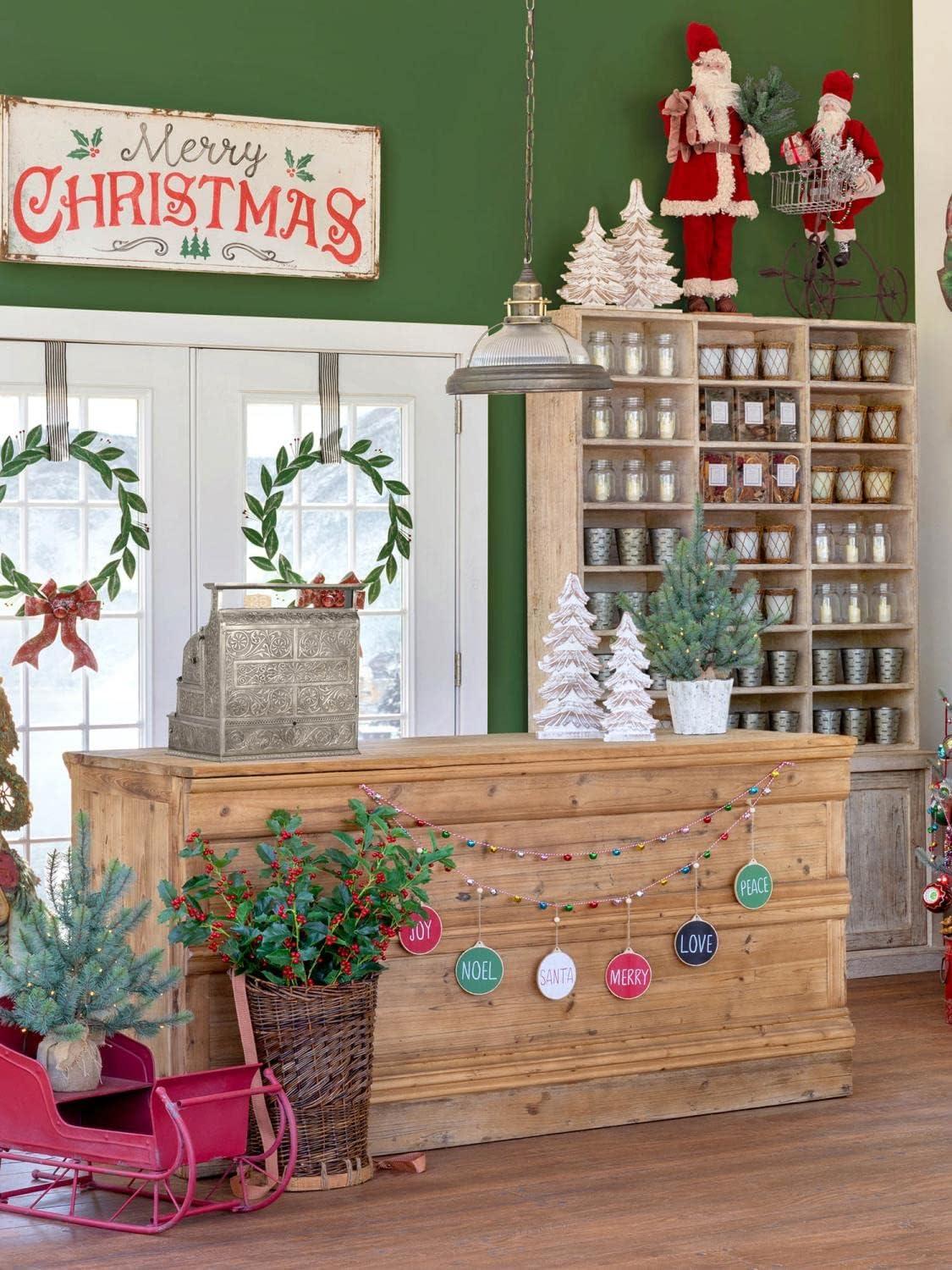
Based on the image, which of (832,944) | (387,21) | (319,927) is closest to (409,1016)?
(319,927)

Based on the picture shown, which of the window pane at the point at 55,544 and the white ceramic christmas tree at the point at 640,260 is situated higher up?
the white ceramic christmas tree at the point at 640,260

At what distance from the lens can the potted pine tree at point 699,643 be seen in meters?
4.68

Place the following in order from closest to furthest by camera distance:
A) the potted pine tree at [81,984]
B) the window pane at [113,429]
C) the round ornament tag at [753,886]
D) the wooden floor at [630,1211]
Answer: the wooden floor at [630,1211] → the potted pine tree at [81,984] → the round ornament tag at [753,886] → the window pane at [113,429]

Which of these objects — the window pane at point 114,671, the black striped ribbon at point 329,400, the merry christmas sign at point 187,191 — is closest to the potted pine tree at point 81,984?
the window pane at point 114,671

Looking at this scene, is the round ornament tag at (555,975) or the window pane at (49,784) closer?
the round ornament tag at (555,975)

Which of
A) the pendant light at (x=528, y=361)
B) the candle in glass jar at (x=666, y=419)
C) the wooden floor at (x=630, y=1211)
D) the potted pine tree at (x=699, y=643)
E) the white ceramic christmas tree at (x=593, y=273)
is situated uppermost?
the white ceramic christmas tree at (x=593, y=273)

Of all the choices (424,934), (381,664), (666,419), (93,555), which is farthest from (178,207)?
(424,934)

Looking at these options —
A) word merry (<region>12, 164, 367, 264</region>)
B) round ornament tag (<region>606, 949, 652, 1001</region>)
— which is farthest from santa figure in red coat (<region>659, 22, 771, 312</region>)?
round ornament tag (<region>606, 949, 652, 1001</region>)

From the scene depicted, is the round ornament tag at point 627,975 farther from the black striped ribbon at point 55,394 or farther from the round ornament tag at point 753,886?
the black striped ribbon at point 55,394

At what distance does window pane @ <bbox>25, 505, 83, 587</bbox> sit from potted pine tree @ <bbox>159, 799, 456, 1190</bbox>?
1.91 m

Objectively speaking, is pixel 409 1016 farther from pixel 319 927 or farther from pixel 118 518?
pixel 118 518

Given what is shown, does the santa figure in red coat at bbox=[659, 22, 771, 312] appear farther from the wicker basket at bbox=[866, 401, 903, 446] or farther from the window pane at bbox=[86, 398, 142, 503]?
the window pane at bbox=[86, 398, 142, 503]

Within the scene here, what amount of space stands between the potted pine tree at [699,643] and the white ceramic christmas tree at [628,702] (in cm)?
15

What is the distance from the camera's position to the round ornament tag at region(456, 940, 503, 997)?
4180 millimetres
